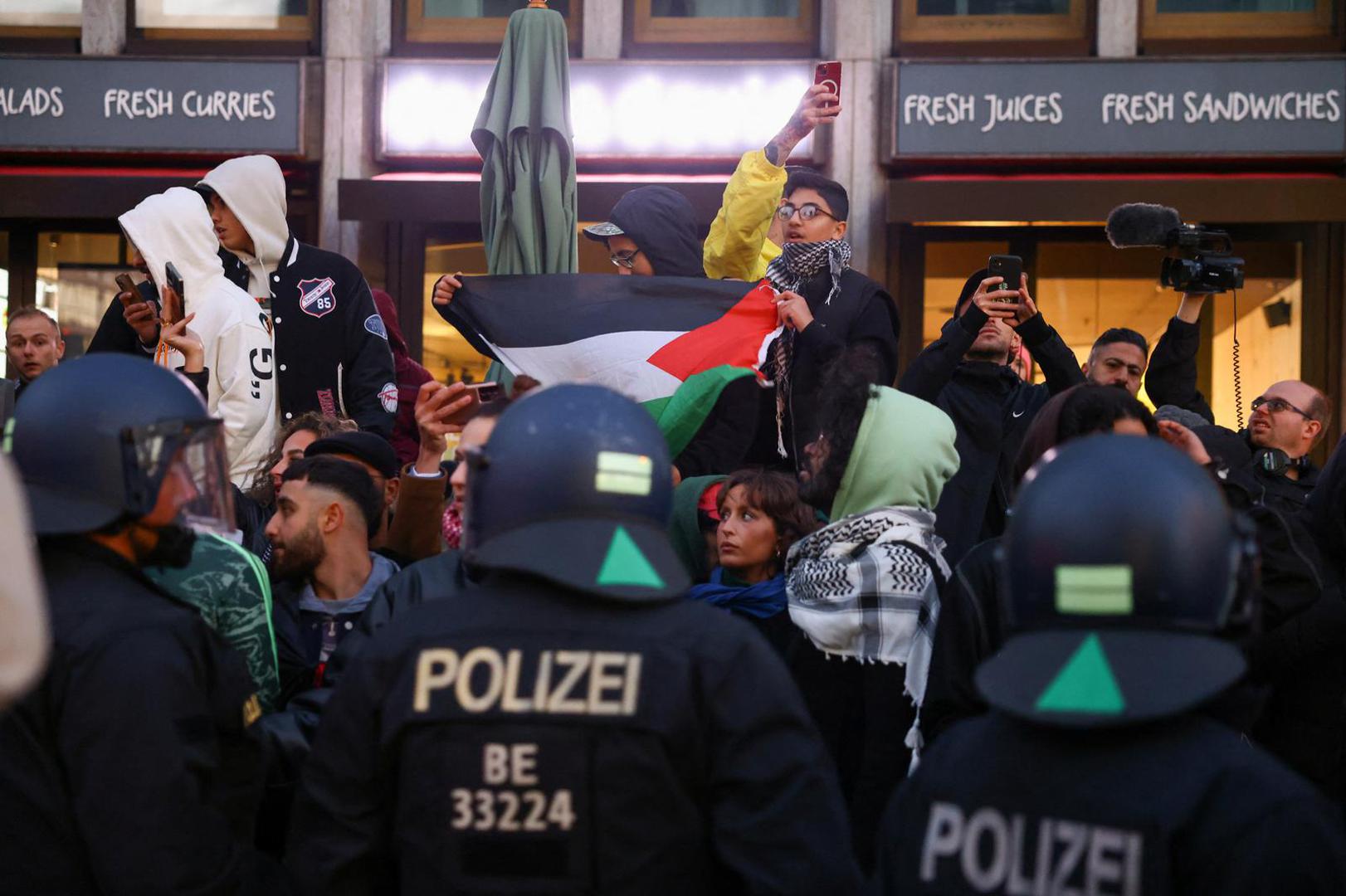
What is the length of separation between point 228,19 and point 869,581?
29.0 feet

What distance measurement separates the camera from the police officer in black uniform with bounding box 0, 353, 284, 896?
8.87 ft

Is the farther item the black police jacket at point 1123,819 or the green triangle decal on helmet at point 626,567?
the green triangle decal on helmet at point 626,567

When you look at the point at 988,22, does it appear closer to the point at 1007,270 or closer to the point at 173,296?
the point at 1007,270

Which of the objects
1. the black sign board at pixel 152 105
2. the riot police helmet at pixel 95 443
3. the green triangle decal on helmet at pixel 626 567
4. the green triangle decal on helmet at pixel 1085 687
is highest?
the black sign board at pixel 152 105

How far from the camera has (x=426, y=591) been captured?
12.4ft

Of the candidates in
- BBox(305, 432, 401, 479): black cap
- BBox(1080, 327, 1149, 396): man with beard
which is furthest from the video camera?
BBox(305, 432, 401, 479): black cap

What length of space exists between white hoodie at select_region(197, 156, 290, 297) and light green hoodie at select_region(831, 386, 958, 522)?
2.84 metres

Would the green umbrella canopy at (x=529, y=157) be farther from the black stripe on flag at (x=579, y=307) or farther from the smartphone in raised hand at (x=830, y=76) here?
the smartphone in raised hand at (x=830, y=76)

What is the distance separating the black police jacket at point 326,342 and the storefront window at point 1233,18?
6.64m

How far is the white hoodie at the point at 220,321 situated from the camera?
6.27 meters

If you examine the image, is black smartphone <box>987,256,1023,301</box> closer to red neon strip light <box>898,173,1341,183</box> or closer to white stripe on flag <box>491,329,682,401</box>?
white stripe on flag <box>491,329,682,401</box>

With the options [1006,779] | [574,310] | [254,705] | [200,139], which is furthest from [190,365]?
[200,139]

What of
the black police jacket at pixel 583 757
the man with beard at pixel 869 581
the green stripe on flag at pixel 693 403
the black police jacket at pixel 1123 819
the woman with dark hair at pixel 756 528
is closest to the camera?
the black police jacket at pixel 1123 819

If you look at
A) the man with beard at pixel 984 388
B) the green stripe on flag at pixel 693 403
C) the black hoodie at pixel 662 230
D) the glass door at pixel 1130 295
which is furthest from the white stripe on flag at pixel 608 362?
the glass door at pixel 1130 295
